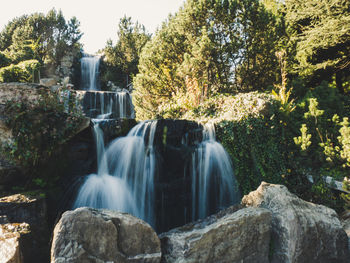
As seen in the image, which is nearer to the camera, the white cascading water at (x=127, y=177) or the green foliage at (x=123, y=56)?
the white cascading water at (x=127, y=177)

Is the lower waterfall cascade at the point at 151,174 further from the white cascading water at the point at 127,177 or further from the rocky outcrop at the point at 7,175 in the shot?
the rocky outcrop at the point at 7,175

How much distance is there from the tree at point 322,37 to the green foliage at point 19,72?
16023 millimetres

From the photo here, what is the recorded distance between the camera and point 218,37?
395 inches

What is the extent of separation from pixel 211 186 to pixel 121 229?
4062 millimetres

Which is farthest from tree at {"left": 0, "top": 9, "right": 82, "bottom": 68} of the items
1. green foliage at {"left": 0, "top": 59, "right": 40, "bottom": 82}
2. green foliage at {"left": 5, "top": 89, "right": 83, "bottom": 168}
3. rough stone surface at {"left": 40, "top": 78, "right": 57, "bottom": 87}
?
green foliage at {"left": 5, "top": 89, "right": 83, "bottom": 168}

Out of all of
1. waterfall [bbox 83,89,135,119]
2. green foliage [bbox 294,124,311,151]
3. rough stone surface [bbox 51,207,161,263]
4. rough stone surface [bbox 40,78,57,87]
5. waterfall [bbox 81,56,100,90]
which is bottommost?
rough stone surface [bbox 51,207,161,263]

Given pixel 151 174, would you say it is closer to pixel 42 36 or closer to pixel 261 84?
pixel 261 84

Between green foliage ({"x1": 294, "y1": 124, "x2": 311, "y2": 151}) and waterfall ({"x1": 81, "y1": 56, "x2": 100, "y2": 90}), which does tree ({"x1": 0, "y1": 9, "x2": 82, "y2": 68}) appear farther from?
green foliage ({"x1": 294, "y1": 124, "x2": 311, "y2": 151})

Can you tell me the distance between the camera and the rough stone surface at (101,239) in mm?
2049

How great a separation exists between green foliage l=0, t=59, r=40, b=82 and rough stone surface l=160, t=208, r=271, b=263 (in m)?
15.3

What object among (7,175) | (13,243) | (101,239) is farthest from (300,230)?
(7,175)

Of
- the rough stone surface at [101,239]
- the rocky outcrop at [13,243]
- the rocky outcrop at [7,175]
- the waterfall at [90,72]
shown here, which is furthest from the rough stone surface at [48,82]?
the rough stone surface at [101,239]

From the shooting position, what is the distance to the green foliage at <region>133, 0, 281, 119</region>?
31.5 ft

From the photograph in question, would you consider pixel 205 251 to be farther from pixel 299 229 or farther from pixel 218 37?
pixel 218 37
